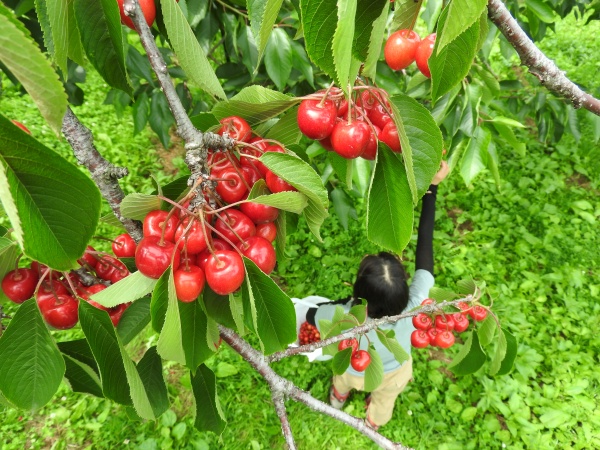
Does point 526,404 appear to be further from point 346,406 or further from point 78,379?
point 78,379

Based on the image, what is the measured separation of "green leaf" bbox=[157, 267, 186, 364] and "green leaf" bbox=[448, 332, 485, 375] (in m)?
1.30

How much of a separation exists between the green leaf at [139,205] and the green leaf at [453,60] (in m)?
0.46

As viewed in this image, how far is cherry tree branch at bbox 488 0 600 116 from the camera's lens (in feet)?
2.25

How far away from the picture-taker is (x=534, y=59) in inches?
29.9

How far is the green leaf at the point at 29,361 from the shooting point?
755mm

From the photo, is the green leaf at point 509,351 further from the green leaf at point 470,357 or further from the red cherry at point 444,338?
the red cherry at point 444,338

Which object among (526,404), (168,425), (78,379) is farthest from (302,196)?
(526,404)

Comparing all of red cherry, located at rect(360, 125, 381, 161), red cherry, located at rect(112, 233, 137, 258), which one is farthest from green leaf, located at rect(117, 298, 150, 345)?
red cherry, located at rect(360, 125, 381, 161)

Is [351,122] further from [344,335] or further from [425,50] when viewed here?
[344,335]

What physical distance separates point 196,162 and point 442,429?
2748 millimetres

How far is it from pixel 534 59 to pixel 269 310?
2.08 feet

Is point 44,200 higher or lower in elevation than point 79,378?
higher

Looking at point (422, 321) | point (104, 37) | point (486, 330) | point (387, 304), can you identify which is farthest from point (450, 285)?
point (104, 37)

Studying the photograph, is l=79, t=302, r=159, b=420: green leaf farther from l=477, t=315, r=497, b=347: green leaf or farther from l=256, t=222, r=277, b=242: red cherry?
l=477, t=315, r=497, b=347: green leaf
